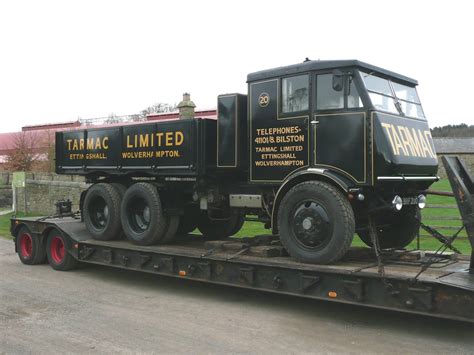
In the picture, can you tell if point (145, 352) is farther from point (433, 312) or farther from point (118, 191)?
point (118, 191)

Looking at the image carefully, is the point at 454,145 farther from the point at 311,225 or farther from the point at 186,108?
the point at 311,225

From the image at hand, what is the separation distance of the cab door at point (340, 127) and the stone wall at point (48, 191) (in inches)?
746

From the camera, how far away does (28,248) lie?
37.4ft

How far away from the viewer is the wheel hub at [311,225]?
6879 millimetres

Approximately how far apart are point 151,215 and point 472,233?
516 cm

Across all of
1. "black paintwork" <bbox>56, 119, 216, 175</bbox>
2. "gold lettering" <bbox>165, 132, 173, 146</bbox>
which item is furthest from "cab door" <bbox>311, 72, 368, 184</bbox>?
"gold lettering" <bbox>165, 132, 173, 146</bbox>

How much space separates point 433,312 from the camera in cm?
577

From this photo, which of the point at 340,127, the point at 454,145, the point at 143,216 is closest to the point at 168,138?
the point at 143,216

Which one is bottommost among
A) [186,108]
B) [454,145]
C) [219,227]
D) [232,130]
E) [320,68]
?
[219,227]

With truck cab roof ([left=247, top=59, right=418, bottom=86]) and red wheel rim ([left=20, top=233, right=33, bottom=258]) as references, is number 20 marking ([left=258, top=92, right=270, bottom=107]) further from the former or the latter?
red wheel rim ([left=20, top=233, right=33, bottom=258])

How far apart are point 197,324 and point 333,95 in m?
Answer: 3.43

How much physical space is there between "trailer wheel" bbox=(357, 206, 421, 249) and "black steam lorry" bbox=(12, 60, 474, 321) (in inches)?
0.7

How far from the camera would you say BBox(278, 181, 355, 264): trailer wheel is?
6699 millimetres

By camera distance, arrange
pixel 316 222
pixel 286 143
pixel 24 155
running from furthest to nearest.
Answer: pixel 24 155 → pixel 286 143 → pixel 316 222
